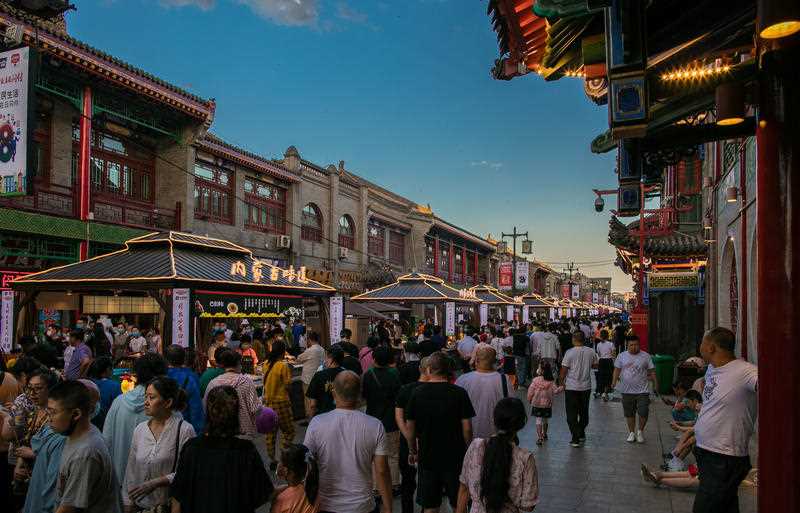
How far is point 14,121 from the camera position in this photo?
10.5m

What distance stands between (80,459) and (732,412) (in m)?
Result: 4.81

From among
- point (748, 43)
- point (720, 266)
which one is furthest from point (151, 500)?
point (720, 266)

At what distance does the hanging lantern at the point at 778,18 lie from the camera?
3275 mm

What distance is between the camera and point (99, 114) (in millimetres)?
19281

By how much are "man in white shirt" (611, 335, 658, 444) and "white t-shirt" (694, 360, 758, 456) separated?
4768 mm

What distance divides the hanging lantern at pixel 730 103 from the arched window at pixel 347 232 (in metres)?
29.5

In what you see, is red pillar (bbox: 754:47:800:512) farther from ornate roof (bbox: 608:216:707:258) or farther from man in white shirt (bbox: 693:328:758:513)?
ornate roof (bbox: 608:216:707:258)

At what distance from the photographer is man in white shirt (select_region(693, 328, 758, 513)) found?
4.76 meters

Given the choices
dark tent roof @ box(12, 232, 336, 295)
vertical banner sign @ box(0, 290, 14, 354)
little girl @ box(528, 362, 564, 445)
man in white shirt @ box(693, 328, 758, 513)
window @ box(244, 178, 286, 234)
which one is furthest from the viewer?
window @ box(244, 178, 286, 234)

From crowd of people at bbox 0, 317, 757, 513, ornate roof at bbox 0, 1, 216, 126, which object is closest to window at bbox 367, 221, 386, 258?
ornate roof at bbox 0, 1, 216, 126

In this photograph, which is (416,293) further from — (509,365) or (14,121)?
(14,121)

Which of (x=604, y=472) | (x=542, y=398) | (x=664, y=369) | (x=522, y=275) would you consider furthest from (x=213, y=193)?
(x=522, y=275)

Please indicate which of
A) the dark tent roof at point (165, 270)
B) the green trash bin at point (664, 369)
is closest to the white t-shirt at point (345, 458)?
the dark tent roof at point (165, 270)

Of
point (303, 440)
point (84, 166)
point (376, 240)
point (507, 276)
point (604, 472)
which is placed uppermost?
point (84, 166)
